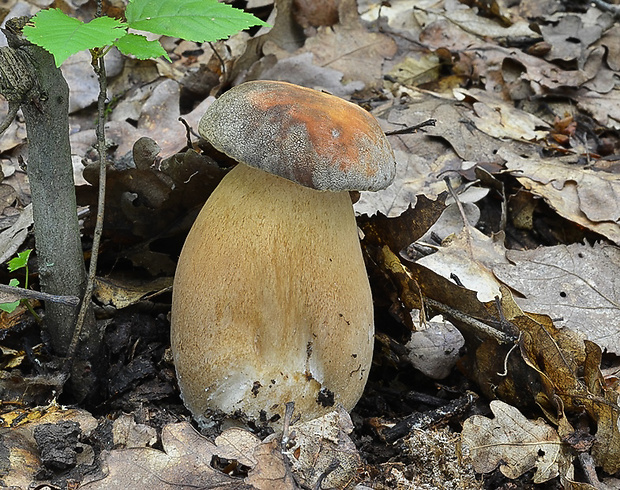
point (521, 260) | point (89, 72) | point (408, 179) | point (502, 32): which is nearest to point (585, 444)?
point (521, 260)

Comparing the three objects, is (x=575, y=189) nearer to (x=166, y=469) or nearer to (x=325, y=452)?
(x=325, y=452)

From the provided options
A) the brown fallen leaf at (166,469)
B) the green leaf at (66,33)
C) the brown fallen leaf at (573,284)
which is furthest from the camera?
the brown fallen leaf at (573,284)

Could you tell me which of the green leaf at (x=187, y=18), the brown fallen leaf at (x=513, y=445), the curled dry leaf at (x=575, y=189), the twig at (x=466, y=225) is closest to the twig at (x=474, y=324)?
the brown fallen leaf at (x=513, y=445)

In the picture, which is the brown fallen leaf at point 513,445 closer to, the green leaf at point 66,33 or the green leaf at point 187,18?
the green leaf at point 187,18

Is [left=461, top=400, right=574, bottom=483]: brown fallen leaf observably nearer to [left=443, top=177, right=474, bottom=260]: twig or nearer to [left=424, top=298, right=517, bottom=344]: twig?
[left=424, top=298, right=517, bottom=344]: twig

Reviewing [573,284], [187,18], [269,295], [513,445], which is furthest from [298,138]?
[573,284]

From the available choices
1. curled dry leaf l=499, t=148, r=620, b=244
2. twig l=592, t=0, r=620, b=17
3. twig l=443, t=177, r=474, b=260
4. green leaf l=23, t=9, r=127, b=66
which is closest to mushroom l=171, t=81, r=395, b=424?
green leaf l=23, t=9, r=127, b=66
